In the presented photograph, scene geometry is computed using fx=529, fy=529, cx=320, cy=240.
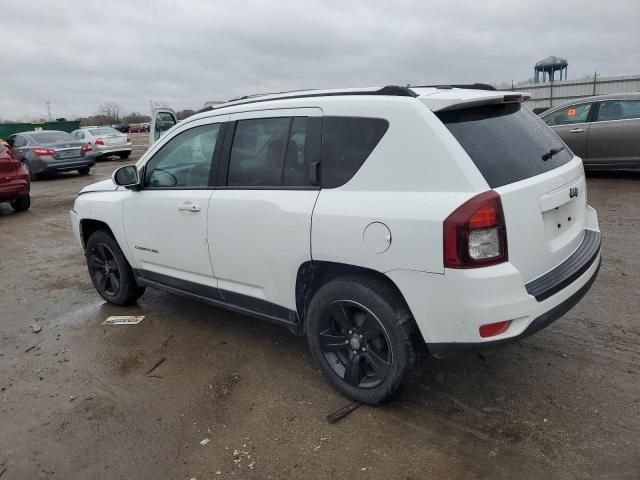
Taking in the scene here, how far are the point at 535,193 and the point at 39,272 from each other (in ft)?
19.2

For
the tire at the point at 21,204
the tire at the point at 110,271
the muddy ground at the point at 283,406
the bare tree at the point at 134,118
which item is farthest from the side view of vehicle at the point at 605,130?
the bare tree at the point at 134,118

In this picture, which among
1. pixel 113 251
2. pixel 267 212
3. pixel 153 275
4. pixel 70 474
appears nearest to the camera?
pixel 70 474

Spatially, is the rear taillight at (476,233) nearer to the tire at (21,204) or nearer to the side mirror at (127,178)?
the side mirror at (127,178)

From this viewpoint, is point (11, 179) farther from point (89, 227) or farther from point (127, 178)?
point (127, 178)

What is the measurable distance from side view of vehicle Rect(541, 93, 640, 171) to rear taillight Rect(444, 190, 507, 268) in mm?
8286

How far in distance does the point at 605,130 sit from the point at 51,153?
14615 millimetres

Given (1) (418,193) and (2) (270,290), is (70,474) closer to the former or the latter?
(2) (270,290)

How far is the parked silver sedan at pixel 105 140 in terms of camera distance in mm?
21062

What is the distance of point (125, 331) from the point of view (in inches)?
178

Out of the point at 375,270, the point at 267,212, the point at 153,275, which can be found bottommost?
the point at 153,275

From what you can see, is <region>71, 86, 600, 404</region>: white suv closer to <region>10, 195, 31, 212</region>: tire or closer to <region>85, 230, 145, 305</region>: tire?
<region>85, 230, 145, 305</region>: tire

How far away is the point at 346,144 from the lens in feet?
9.95

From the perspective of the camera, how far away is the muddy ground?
8.79 ft

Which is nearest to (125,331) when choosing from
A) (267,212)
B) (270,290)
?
(270,290)
